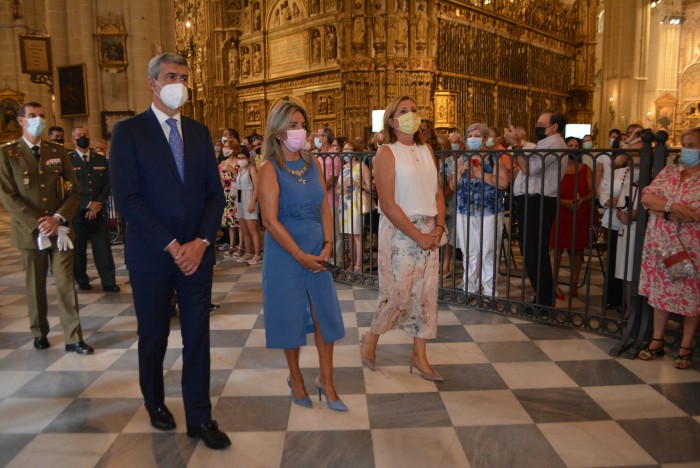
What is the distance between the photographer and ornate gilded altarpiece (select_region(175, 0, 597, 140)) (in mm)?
14094

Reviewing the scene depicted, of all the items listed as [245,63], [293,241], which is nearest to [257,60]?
[245,63]

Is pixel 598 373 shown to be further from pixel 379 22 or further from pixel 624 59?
pixel 624 59

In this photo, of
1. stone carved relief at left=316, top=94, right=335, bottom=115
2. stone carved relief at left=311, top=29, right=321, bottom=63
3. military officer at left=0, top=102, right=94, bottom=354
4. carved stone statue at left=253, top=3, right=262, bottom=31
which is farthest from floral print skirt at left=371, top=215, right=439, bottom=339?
carved stone statue at left=253, top=3, right=262, bottom=31

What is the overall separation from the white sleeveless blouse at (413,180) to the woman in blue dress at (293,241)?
0.60 metres

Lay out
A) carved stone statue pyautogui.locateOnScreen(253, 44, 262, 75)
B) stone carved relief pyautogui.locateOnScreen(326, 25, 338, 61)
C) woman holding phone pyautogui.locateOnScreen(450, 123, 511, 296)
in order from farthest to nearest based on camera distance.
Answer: carved stone statue pyautogui.locateOnScreen(253, 44, 262, 75) < stone carved relief pyautogui.locateOnScreen(326, 25, 338, 61) < woman holding phone pyautogui.locateOnScreen(450, 123, 511, 296)

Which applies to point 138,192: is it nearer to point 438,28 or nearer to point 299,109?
point 299,109

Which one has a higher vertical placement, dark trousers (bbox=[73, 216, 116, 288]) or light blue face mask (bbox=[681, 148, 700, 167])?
light blue face mask (bbox=[681, 148, 700, 167])

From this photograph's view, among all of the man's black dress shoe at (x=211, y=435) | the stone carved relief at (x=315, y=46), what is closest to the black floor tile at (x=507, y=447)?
the man's black dress shoe at (x=211, y=435)

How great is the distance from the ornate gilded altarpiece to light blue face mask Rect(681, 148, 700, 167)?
11.0 meters

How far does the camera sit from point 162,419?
2.97 m

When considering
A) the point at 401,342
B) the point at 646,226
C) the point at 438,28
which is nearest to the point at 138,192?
the point at 401,342

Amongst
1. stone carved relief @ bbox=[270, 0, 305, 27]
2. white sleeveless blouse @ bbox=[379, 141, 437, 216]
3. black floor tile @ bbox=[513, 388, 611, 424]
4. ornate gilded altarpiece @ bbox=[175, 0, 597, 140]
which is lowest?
black floor tile @ bbox=[513, 388, 611, 424]

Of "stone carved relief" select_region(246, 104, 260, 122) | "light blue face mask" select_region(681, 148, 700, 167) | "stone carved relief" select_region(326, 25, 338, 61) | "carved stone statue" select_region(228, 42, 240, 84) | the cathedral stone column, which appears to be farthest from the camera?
the cathedral stone column

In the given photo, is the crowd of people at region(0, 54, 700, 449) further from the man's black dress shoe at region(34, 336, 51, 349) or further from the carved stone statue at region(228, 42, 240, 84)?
the carved stone statue at region(228, 42, 240, 84)
